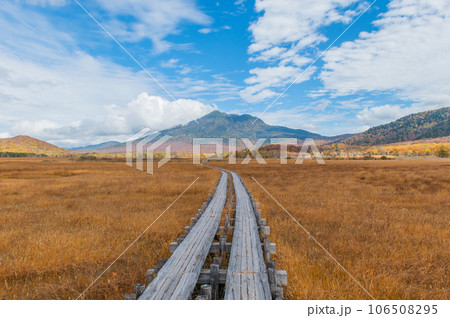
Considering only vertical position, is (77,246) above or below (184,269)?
below

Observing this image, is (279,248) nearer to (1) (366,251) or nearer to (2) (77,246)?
(1) (366,251)

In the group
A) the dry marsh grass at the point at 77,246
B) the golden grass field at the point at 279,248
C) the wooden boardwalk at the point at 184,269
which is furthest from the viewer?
the dry marsh grass at the point at 77,246

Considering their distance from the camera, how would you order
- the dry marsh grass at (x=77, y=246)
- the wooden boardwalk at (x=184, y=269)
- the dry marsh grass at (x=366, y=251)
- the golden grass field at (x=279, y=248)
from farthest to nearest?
the dry marsh grass at (x=77, y=246) → the golden grass field at (x=279, y=248) → the dry marsh grass at (x=366, y=251) → the wooden boardwalk at (x=184, y=269)

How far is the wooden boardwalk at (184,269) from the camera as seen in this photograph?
3.83 meters

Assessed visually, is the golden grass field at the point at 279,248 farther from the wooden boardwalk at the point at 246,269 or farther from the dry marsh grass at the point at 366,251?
the wooden boardwalk at the point at 246,269

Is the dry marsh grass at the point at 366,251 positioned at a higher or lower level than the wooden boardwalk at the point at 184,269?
lower

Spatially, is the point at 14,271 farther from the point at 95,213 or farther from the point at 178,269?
the point at 95,213

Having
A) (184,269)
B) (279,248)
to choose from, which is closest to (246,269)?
(184,269)

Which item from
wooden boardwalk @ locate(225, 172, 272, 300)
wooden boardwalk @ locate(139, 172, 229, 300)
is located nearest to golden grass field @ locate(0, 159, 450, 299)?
wooden boardwalk @ locate(225, 172, 272, 300)

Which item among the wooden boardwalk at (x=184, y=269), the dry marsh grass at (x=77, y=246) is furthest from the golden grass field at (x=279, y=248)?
the wooden boardwalk at (x=184, y=269)

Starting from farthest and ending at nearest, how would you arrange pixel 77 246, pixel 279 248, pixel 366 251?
pixel 77 246 < pixel 279 248 < pixel 366 251

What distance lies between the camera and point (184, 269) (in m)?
4.64
